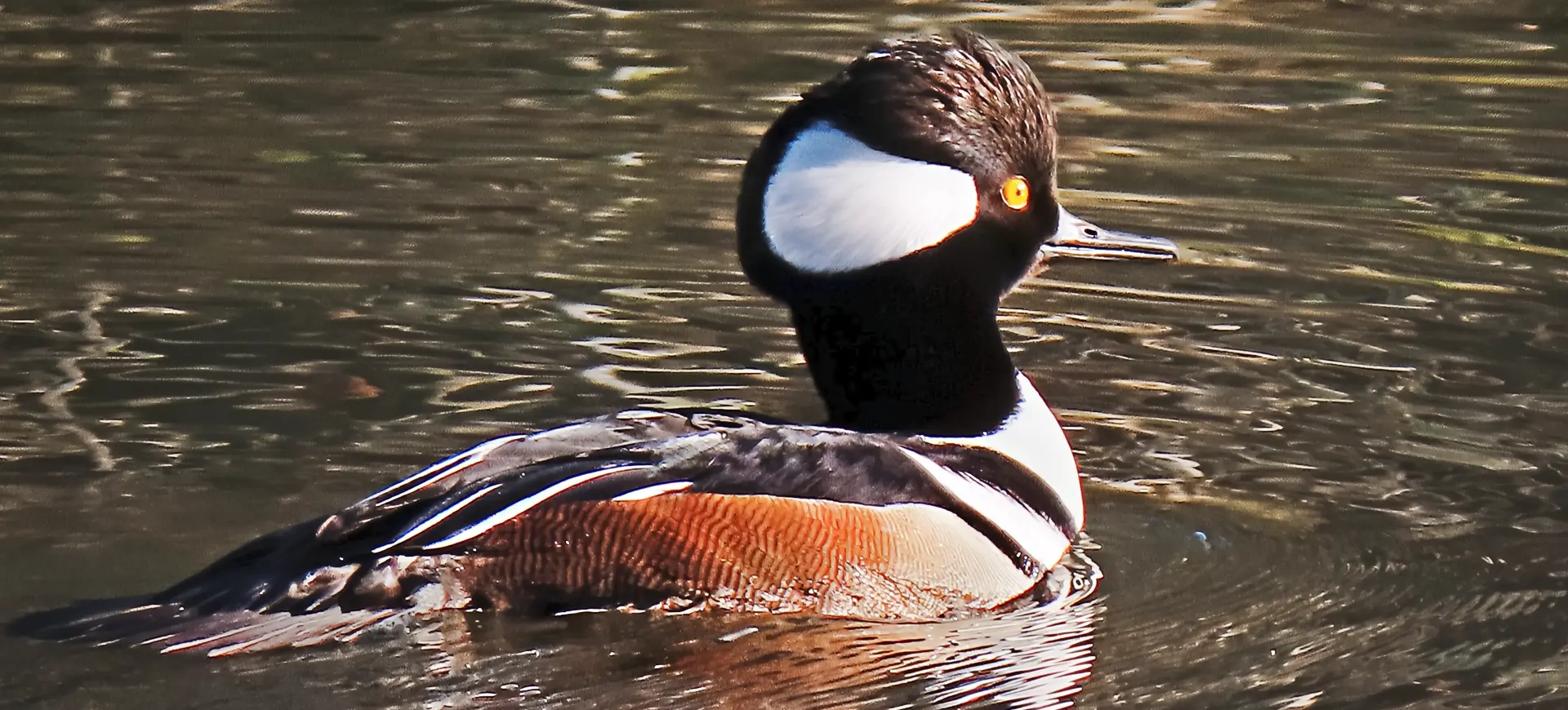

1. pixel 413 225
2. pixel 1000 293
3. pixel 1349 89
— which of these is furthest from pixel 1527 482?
pixel 1349 89

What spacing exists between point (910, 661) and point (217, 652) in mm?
1531

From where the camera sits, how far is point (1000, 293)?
6.27 metres

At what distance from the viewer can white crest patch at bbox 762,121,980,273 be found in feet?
18.7

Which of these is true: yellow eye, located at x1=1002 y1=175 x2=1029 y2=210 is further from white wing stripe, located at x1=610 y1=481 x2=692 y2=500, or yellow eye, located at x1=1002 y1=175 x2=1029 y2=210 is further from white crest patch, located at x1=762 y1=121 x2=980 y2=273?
white wing stripe, located at x1=610 y1=481 x2=692 y2=500

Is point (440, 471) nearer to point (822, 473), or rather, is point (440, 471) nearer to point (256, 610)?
point (256, 610)

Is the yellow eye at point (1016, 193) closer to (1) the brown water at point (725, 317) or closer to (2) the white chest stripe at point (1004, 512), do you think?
(2) the white chest stripe at point (1004, 512)

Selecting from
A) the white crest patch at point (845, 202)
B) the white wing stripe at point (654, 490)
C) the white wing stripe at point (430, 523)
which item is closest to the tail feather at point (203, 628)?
the white wing stripe at point (430, 523)

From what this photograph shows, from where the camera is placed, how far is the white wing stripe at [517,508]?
5.33 meters

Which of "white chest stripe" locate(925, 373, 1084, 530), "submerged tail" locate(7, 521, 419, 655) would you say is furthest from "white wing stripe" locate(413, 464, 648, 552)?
"white chest stripe" locate(925, 373, 1084, 530)

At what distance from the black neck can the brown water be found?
555mm

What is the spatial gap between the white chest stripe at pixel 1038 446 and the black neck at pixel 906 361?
1.4 inches

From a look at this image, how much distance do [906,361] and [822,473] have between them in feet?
1.75

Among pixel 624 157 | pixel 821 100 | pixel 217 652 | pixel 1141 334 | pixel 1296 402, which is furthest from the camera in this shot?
pixel 624 157

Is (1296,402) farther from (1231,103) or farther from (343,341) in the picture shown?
(1231,103)
